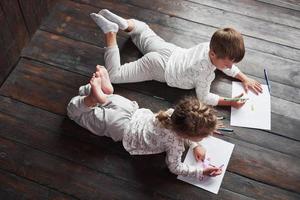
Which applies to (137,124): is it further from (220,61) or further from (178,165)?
(220,61)

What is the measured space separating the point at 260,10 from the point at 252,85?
1.74 ft

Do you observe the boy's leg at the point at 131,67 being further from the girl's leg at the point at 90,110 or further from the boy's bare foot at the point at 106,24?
the girl's leg at the point at 90,110

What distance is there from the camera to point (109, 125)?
→ 60.9 inches

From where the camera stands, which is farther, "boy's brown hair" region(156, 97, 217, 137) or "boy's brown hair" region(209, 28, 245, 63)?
"boy's brown hair" region(209, 28, 245, 63)

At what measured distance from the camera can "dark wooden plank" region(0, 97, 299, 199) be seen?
1.52 m

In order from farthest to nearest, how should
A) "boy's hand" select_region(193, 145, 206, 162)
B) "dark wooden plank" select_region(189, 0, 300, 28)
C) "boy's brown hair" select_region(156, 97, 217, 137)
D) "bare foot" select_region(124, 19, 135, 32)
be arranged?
"dark wooden plank" select_region(189, 0, 300, 28) < "bare foot" select_region(124, 19, 135, 32) < "boy's hand" select_region(193, 145, 206, 162) < "boy's brown hair" select_region(156, 97, 217, 137)

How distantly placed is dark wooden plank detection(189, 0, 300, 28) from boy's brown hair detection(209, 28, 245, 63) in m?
0.66

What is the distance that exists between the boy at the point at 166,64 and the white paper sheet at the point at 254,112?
0.10 feet

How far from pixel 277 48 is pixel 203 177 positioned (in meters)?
0.83

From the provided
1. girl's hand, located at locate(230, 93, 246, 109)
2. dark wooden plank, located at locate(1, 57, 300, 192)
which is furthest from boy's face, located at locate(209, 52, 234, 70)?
dark wooden plank, located at locate(1, 57, 300, 192)

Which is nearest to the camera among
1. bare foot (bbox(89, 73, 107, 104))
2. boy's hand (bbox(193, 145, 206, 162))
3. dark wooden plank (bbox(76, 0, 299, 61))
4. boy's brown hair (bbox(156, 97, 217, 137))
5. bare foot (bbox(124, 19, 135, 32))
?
boy's brown hair (bbox(156, 97, 217, 137))

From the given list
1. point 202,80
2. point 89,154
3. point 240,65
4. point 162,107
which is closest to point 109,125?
point 89,154

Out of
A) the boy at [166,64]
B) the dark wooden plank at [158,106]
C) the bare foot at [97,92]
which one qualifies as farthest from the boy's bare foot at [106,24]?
the bare foot at [97,92]

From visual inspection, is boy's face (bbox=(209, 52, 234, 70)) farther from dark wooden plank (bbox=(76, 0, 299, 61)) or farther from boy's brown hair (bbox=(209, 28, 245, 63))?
dark wooden plank (bbox=(76, 0, 299, 61))
